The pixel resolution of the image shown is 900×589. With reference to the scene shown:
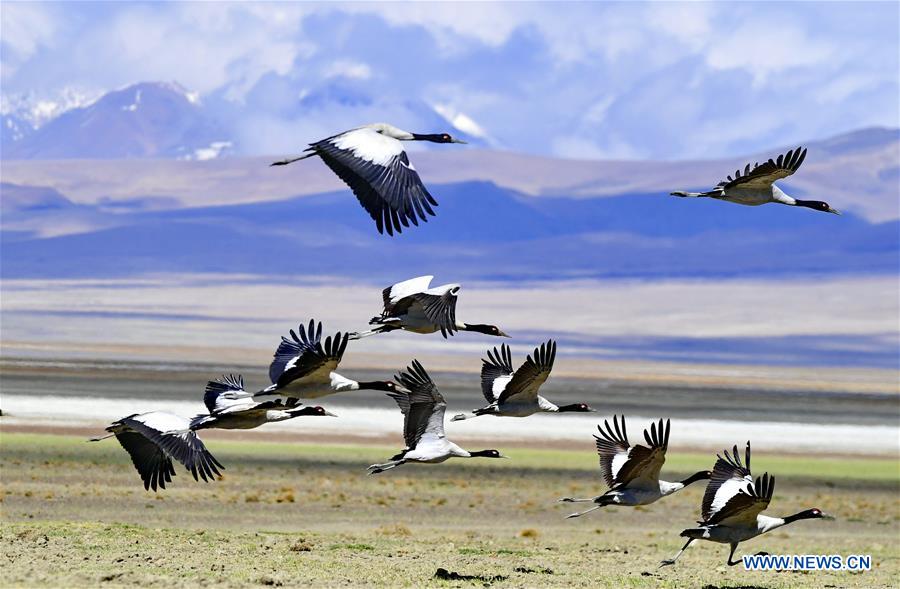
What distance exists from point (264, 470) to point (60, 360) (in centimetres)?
3103

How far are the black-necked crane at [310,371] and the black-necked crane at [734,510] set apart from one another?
3.44 m

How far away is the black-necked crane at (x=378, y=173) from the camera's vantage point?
14297 mm

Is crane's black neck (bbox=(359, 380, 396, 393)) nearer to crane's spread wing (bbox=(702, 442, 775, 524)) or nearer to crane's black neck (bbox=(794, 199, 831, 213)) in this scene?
crane's spread wing (bbox=(702, 442, 775, 524))

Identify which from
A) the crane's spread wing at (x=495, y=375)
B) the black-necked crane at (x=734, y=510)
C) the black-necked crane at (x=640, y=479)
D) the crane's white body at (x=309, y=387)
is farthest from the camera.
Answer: the crane's spread wing at (x=495, y=375)

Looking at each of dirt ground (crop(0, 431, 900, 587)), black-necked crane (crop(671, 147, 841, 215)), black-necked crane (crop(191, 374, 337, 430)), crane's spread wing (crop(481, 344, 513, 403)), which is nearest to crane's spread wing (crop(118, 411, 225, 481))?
black-necked crane (crop(191, 374, 337, 430))

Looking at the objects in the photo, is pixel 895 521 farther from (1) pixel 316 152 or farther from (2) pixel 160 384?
(2) pixel 160 384

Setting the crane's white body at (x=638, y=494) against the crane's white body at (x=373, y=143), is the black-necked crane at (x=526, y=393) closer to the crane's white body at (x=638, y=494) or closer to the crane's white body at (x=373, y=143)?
the crane's white body at (x=638, y=494)

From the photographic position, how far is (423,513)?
1057 inches

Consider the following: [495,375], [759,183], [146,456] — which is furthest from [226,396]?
[759,183]

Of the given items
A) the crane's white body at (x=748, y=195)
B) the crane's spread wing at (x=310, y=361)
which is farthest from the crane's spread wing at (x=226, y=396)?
the crane's white body at (x=748, y=195)

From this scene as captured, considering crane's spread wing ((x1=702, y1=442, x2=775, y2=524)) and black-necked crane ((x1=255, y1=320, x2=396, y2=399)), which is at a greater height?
black-necked crane ((x1=255, y1=320, x2=396, y2=399))

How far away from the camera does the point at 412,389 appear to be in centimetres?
1534

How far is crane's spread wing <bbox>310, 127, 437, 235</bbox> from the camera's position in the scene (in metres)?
14.3

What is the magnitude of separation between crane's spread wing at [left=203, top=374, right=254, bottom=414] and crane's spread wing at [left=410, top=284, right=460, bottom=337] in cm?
195
